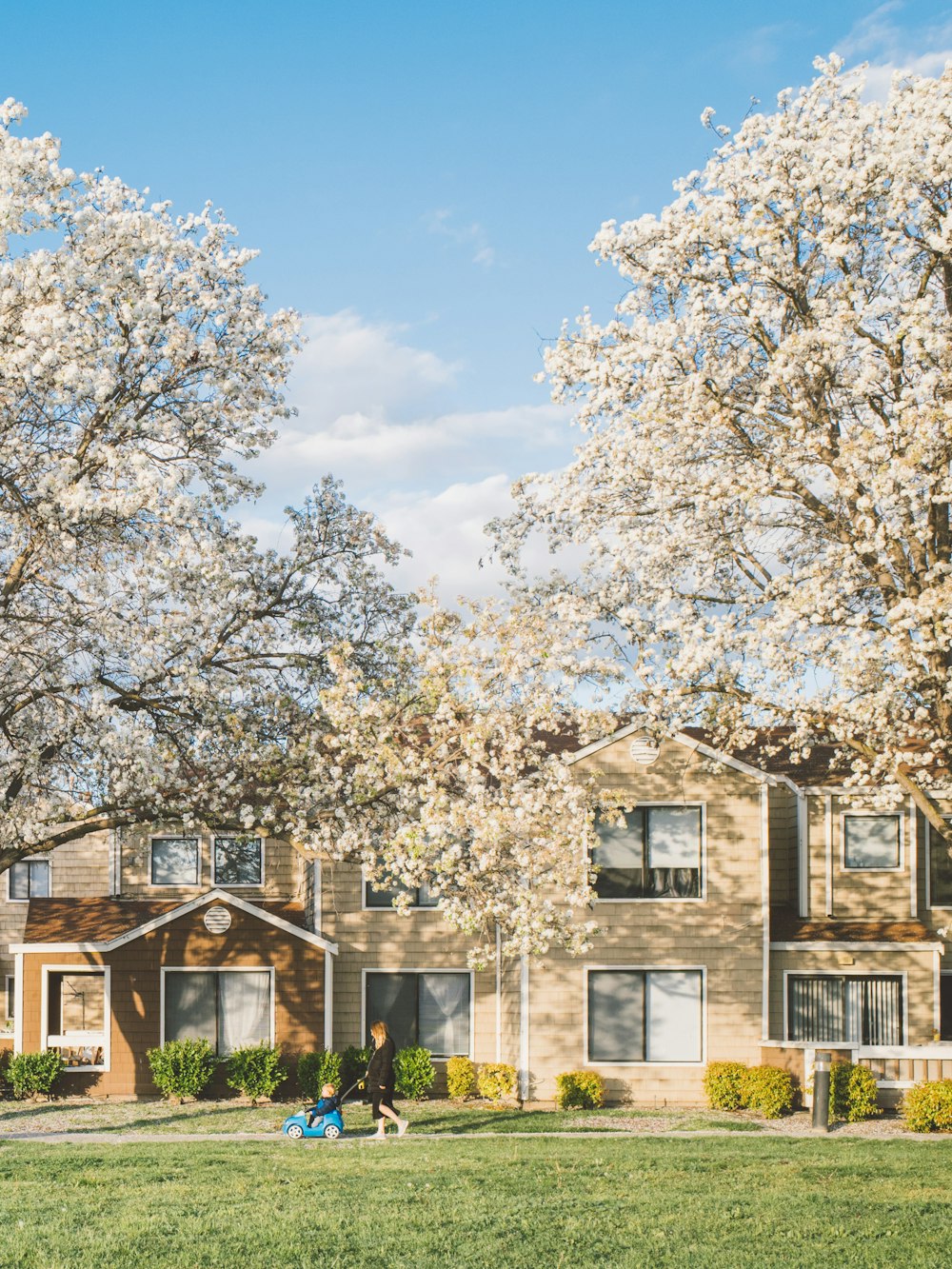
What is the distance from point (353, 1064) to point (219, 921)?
3.79m

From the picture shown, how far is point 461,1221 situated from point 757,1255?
8.02 feet

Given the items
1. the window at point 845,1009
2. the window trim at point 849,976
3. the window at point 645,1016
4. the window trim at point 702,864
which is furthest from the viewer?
the window trim at point 702,864

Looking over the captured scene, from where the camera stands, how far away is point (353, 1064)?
24.7 meters

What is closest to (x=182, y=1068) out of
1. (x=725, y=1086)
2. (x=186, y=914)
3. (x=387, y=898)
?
(x=186, y=914)

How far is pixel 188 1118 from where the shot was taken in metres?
22.1

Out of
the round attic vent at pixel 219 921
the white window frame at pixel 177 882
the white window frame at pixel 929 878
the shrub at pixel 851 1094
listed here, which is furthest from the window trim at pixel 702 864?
the white window frame at pixel 177 882

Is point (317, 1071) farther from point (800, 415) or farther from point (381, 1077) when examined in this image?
point (800, 415)

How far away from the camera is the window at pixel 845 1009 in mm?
24703

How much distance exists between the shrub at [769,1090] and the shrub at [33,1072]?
12527mm

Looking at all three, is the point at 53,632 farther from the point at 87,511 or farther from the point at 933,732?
the point at 933,732

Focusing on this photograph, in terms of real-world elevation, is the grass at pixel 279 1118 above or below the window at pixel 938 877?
below

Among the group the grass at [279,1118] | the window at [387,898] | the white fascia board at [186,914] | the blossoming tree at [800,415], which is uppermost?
the blossoming tree at [800,415]

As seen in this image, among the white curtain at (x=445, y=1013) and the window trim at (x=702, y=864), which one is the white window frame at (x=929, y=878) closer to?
the window trim at (x=702, y=864)

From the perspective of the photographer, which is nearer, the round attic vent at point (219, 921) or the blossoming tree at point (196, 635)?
the blossoming tree at point (196, 635)
